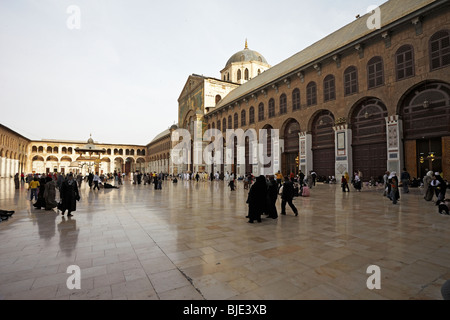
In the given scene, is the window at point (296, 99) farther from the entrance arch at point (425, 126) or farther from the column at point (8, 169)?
the column at point (8, 169)

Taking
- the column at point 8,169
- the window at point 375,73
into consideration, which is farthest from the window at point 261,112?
the column at point 8,169

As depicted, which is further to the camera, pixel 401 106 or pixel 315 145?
pixel 315 145

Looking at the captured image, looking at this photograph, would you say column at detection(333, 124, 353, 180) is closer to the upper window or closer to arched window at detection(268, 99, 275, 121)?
arched window at detection(268, 99, 275, 121)

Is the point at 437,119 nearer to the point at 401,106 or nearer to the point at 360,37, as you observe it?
the point at 401,106

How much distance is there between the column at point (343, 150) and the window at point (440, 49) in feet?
19.8

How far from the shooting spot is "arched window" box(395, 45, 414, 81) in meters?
14.5

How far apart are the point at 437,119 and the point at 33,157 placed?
79809 mm

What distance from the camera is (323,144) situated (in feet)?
65.9

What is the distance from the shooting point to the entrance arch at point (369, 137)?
53.0 feet

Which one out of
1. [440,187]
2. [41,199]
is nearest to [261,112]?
[440,187]

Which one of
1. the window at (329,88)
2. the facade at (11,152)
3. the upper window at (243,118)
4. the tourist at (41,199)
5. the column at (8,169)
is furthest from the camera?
the column at (8,169)

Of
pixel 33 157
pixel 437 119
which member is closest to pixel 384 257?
pixel 437 119

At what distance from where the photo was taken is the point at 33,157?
6266cm

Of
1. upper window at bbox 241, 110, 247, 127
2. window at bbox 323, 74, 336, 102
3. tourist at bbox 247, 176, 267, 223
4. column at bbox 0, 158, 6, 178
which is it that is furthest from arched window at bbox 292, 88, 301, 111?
column at bbox 0, 158, 6, 178
